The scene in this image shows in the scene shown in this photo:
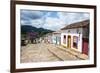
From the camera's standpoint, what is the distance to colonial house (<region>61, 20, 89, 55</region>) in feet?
6.57

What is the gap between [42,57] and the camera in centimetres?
192

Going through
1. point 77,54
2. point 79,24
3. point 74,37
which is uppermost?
point 79,24

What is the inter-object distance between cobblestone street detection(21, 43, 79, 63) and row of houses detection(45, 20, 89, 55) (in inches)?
3.3

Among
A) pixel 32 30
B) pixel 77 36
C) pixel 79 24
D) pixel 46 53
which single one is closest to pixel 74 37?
pixel 77 36

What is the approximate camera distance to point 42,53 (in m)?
1.92

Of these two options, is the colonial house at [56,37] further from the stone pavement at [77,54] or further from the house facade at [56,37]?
the stone pavement at [77,54]

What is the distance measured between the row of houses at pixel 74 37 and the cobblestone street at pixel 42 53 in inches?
3.3

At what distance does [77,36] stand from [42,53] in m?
0.48

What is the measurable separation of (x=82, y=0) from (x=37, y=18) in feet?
2.00

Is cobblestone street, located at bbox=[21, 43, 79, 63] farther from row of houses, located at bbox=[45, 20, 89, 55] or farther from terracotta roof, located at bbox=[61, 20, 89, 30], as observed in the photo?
terracotta roof, located at bbox=[61, 20, 89, 30]

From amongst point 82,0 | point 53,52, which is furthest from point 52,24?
point 82,0

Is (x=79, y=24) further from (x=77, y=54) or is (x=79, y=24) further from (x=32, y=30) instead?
(x=32, y=30)

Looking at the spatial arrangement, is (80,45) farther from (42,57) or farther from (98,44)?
(42,57)

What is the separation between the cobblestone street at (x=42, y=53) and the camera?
1872 mm
